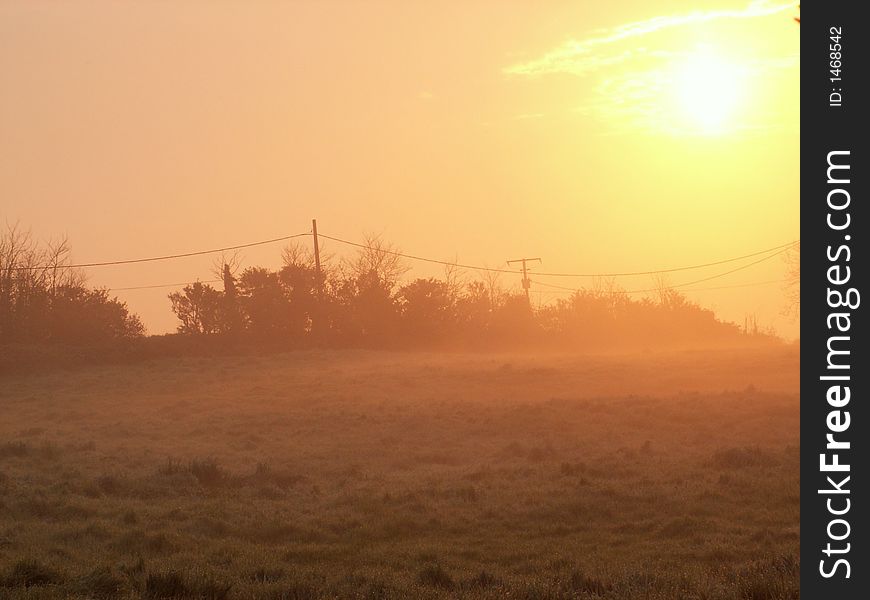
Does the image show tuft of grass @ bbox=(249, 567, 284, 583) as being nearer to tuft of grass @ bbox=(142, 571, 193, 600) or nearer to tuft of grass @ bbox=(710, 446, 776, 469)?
tuft of grass @ bbox=(142, 571, 193, 600)

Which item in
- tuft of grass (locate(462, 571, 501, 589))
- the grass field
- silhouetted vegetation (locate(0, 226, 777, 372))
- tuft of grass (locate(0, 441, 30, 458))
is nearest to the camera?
tuft of grass (locate(462, 571, 501, 589))

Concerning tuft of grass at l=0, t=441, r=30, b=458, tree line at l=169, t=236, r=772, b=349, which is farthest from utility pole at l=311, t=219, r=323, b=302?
tuft of grass at l=0, t=441, r=30, b=458

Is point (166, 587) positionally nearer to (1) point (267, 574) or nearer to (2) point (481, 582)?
(1) point (267, 574)

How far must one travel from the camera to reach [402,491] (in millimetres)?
18859

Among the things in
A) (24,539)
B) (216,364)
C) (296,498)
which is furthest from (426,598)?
(216,364)

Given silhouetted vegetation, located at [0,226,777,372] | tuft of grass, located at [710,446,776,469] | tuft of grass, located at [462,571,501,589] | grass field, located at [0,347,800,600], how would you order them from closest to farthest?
tuft of grass, located at [462,571,501,589], grass field, located at [0,347,800,600], tuft of grass, located at [710,446,776,469], silhouetted vegetation, located at [0,226,777,372]

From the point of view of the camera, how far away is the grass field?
37.7 feet

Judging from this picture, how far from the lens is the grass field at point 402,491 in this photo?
37.7 feet

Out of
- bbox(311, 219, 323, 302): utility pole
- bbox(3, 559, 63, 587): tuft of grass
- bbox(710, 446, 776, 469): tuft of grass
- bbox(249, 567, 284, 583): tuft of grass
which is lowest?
bbox(249, 567, 284, 583): tuft of grass

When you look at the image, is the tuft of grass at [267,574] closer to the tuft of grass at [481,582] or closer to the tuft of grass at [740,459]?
the tuft of grass at [481,582]

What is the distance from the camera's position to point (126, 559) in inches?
525

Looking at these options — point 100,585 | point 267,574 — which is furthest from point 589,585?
point 100,585

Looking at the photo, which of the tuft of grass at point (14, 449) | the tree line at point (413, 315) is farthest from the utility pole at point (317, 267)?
the tuft of grass at point (14, 449)

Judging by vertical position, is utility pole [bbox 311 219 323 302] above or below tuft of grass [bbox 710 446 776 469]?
above
